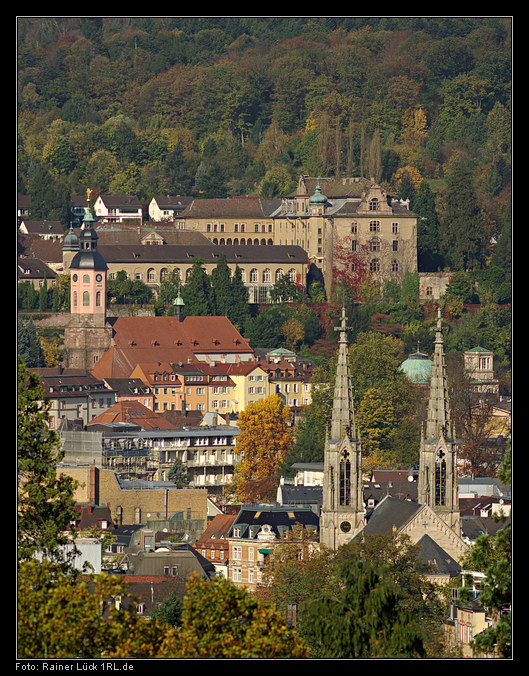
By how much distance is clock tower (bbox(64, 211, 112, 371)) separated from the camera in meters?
122

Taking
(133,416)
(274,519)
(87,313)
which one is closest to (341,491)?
(274,519)

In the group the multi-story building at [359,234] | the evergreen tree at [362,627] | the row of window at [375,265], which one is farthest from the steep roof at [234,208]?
the evergreen tree at [362,627]

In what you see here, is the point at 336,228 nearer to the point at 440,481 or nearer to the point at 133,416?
the point at 133,416

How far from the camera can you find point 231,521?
79000mm

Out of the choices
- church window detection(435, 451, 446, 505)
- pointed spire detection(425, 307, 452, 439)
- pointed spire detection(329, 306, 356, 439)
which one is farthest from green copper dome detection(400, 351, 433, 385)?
church window detection(435, 451, 446, 505)

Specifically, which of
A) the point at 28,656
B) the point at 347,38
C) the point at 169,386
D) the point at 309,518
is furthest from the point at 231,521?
the point at 347,38

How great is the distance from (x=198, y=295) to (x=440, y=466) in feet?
213

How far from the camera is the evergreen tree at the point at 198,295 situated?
128000 millimetres

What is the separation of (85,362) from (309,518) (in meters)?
47.7

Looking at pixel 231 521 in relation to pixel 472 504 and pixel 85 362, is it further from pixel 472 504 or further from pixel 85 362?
pixel 85 362

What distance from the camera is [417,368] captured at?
Answer: 388ft

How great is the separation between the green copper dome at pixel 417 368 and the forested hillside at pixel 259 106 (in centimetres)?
2581

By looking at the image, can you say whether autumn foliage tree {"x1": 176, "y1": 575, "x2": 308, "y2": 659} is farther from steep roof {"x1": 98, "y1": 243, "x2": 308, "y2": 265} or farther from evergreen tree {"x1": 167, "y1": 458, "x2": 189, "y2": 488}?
steep roof {"x1": 98, "y1": 243, "x2": 308, "y2": 265}

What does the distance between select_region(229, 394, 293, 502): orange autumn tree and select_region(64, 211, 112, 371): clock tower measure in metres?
15.4
